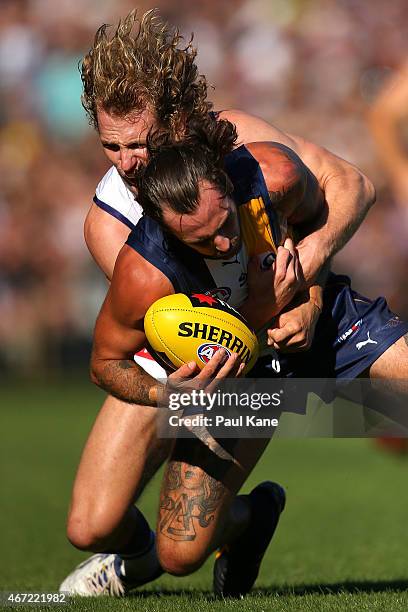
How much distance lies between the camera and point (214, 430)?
5023 millimetres

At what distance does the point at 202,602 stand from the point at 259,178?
1.91 metres

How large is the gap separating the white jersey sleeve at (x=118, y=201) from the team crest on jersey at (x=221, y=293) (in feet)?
2.33

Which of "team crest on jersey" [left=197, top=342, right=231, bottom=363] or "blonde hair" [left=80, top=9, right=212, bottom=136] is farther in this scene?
"blonde hair" [left=80, top=9, right=212, bottom=136]

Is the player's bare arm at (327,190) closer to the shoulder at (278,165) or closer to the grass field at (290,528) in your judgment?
the shoulder at (278,165)

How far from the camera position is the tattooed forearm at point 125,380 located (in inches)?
183

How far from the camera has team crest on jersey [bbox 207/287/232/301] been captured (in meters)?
4.66

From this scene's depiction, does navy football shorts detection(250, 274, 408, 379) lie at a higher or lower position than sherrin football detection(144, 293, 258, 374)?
lower

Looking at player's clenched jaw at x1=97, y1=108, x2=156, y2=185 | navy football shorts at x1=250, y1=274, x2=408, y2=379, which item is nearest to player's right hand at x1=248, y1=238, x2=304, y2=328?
navy football shorts at x1=250, y1=274, x2=408, y2=379

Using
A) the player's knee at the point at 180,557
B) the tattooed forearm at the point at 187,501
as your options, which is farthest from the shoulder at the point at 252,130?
the player's knee at the point at 180,557

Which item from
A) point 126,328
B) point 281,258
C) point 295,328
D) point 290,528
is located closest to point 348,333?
point 295,328

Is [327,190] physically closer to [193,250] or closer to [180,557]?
[193,250]

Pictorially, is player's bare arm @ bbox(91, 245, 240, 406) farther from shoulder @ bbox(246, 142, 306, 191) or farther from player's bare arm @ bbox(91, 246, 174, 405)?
shoulder @ bbox(246, 142, 306, 191)

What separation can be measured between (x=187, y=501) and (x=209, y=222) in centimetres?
149

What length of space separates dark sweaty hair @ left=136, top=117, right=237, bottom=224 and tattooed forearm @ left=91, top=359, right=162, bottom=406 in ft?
2.32
